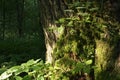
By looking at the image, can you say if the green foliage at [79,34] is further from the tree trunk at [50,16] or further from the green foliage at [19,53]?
the green foliage at [19,53]

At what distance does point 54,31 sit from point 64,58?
Result: 347mm

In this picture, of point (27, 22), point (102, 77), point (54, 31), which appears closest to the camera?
point (102, 77)

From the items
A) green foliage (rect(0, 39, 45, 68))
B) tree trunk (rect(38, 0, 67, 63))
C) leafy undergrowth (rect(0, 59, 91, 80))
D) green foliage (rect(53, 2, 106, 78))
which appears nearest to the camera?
leafy undergrowth (rect(0, 59, 91, 80))

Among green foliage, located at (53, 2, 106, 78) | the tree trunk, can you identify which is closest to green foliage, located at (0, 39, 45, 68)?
the tree trunk

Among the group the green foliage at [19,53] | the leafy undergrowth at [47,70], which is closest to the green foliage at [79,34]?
the leafy undergrowth at [47,70]

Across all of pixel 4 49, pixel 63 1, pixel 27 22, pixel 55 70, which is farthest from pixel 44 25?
pixel 27 22

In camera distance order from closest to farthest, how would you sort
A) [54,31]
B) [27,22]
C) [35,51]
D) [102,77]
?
1. [102,77]
2. [54,31]
3. [35,51]
4. [27,22]

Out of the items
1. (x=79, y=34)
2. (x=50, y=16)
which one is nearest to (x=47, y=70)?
A: (x=79, y=34)

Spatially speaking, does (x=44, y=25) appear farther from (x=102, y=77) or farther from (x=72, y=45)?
(x=102, y=77)

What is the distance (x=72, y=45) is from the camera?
2.67 metres

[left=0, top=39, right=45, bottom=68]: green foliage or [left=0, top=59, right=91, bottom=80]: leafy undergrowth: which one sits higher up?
[left=0, top=59, right=91, bottom=80]: leafy undergrowth

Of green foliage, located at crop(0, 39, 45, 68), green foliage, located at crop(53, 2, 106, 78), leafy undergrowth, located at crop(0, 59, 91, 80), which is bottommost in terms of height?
green foliage, located at crop(0, 39, 45, 68)

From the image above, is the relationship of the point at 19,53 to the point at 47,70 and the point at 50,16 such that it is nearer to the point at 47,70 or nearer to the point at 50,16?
the point at 50,16

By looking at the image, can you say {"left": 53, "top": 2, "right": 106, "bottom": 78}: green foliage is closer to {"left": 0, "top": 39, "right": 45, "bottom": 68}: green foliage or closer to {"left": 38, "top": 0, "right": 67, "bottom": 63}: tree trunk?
{"left": 38, "top": 0, "right": 67, "bottom": 63}: tree trunk
